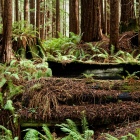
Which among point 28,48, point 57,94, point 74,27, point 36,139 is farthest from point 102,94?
point 74,27

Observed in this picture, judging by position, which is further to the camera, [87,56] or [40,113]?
[87,56]

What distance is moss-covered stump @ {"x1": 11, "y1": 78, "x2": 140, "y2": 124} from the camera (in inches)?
235

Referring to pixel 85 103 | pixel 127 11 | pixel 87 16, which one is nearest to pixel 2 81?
pixel 85 103

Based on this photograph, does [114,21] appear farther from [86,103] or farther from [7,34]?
[86,103]

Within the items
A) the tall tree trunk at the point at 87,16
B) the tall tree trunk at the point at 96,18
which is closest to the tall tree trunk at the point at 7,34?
the tall tree trunk at the point at 87,16

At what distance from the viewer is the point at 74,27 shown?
15.2m

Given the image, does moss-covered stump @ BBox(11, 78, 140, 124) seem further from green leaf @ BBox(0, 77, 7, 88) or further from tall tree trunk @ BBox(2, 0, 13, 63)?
tall tree trunk @ BBox(2, 0, 13, 63)

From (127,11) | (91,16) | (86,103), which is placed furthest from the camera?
(127,11)

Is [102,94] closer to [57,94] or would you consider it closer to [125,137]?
[57,94]

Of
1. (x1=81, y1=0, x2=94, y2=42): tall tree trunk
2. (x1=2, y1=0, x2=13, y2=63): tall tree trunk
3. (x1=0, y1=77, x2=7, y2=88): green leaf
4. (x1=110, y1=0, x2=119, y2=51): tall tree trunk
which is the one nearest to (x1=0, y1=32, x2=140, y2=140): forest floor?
(x1=0, y1=77, x2=7, y2=88): green leaf

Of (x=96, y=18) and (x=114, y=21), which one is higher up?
(x=96, y=18)

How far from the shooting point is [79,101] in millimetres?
6457

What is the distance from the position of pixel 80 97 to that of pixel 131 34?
6472 millimetres

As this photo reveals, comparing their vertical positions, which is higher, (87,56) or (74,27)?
(74,27)
